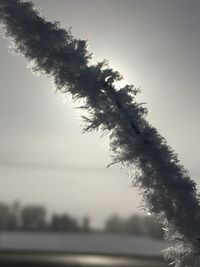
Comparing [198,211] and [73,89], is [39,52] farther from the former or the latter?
[198,211]

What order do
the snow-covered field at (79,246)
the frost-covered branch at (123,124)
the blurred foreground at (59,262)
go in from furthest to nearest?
1. the snow-covered field at (79,246)
2. the blurred foreground at (59,262)
3. the frost-covered branch at (123,124)

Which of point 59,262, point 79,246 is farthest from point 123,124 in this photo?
point 79,246

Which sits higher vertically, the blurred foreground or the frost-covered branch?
the blurred foreground

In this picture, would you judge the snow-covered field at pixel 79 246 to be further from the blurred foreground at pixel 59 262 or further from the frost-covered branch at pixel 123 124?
the frost-covered branch at pixel 123 124

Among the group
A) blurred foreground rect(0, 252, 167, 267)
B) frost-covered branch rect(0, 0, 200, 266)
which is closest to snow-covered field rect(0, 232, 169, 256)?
blurred foreground rect(0, 252, 167, 267)

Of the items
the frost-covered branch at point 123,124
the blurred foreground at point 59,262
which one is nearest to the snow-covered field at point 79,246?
the blurred foreground at point 59,262

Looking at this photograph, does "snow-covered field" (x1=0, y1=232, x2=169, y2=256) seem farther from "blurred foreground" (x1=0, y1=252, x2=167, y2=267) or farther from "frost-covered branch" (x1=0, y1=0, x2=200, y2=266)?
"frost-covered branch" (x1=0, y1=0, x2=200, y2=266)

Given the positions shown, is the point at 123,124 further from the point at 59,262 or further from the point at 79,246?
the point at 79,246

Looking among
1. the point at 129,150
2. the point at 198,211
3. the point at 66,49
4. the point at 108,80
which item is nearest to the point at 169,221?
the point at 198,211

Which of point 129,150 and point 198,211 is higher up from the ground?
point 129,150
